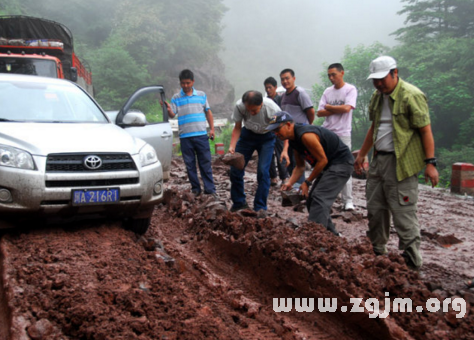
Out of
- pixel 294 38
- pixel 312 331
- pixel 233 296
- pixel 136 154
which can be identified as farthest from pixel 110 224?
pixel 294 38

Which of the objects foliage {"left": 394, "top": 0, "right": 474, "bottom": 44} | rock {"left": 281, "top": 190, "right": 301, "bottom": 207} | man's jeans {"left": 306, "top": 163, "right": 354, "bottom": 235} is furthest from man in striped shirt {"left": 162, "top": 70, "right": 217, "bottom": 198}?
foliage {"left": 394, "top": 0, "right": 474, "bottom": 44}

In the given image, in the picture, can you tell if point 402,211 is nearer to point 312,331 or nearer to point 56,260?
point 312,331

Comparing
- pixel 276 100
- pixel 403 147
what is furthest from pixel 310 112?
pixel 403 147

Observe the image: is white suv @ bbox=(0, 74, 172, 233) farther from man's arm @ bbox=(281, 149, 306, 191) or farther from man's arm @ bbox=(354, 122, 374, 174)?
man's arm @ bbox=(354, 122, 374, 174)

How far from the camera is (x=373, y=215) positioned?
4.30 m

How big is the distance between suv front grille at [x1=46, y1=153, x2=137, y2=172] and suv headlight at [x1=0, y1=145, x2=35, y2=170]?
15cm

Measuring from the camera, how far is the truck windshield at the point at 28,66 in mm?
9938

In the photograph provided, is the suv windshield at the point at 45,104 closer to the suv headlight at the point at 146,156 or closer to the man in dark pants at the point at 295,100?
the suv headlight at the point at 146,156

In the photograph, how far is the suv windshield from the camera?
473 centimetres

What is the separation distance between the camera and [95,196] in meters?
4.02

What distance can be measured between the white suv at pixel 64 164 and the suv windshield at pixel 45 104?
0.01 metres

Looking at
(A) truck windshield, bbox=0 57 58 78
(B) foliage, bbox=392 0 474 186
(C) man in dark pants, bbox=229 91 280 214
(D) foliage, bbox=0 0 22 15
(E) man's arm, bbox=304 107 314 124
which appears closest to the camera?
(C) man in dark pants, bbox=229 91 280 214

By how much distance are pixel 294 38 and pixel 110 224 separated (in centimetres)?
11918

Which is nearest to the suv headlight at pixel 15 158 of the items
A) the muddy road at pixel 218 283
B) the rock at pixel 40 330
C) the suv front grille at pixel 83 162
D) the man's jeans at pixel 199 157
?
the suv front grille at pixel 83 162
